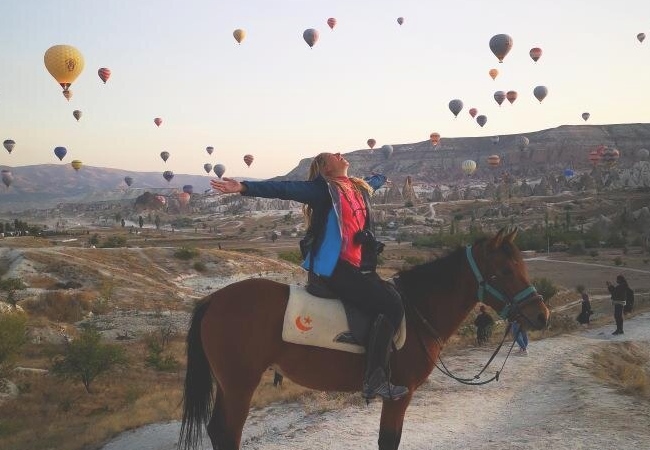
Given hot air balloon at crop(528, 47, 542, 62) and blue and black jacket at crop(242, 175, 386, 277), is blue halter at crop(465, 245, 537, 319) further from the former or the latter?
hot air balloon at crop(528, 47, 542, 62)

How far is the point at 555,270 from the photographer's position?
53.5 m

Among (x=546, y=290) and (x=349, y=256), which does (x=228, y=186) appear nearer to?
(x=349, y=256)

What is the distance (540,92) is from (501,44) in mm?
46399

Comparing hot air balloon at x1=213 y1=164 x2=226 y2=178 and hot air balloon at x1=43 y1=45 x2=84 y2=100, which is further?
hot air balloon at x1=213 y1=164 x2=226 y2=178

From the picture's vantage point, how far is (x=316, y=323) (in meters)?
5.25

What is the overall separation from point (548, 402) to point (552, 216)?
103 metres

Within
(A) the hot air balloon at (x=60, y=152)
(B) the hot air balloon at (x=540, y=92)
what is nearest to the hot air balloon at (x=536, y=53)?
→ (B) the hot air balloon at (x=540, y=92)

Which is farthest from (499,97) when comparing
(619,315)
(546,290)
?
(619,315)

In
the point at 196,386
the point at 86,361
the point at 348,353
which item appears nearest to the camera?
the point at 348,353

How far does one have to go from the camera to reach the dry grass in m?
10.8

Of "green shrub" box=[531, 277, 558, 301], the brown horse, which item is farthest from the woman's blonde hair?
"green shrub" box=[531, 277, 558, 301]

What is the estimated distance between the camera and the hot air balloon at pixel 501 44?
225 ft

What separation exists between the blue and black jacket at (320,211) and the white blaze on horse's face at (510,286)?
1578 mm

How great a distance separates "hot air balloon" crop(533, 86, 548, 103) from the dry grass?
10344cm
